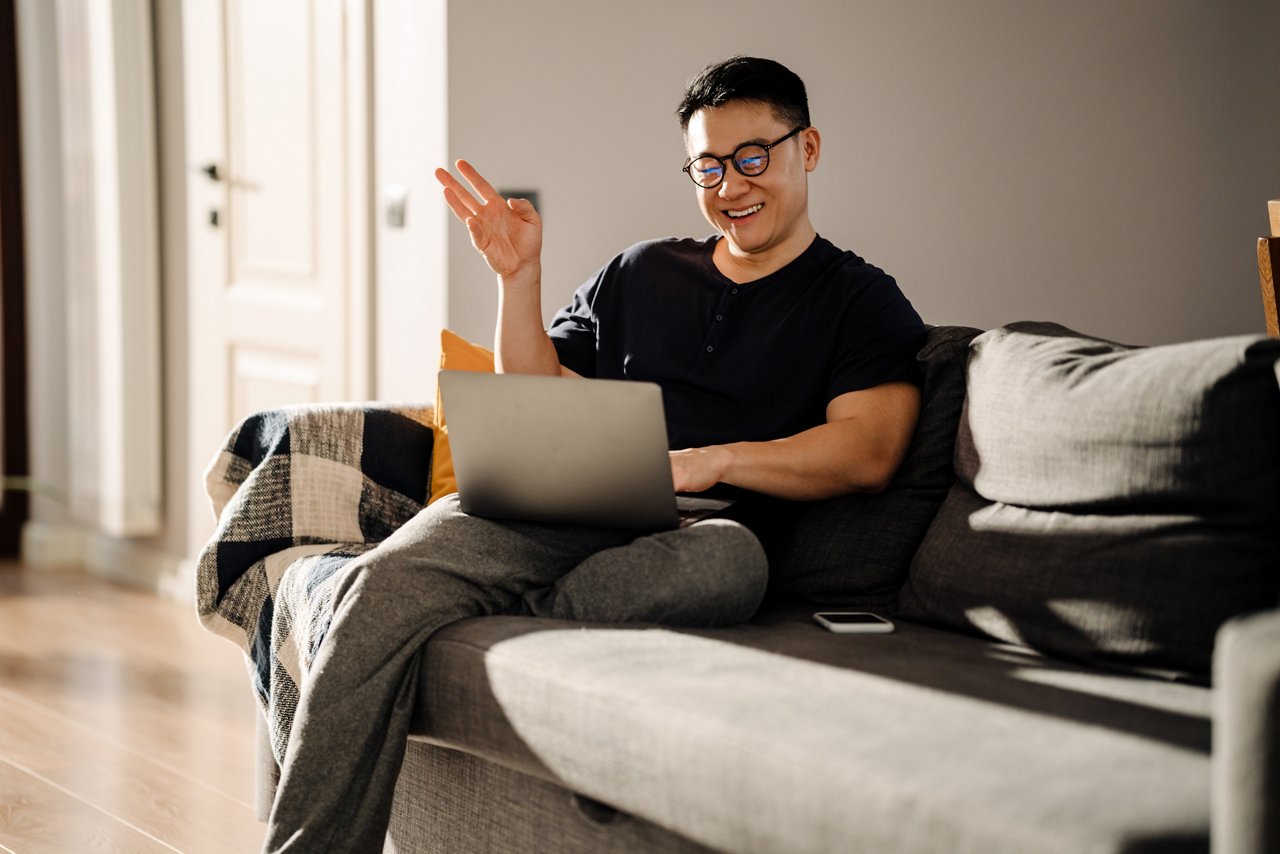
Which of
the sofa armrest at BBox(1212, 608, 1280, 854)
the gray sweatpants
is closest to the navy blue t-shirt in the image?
the gray sweatpants

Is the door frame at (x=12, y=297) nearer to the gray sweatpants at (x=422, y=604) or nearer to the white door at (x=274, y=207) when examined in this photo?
the white door at (x=274, y=207)

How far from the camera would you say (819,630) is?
5.53 feet

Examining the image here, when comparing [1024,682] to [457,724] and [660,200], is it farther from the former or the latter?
[660,200]

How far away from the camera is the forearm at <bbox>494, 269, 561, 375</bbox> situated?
218 centimetres

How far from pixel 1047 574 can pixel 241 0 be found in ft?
9.25

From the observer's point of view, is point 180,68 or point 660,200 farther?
point 180,68

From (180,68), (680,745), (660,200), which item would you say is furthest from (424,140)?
(680,745)

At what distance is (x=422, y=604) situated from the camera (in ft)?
5.42

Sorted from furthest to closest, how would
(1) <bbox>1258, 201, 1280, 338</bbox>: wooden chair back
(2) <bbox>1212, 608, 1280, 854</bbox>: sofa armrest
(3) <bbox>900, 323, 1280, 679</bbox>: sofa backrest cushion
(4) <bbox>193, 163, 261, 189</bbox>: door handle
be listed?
(4) <bbox>193, 163, 261, 189</bbox>: door handle < (1) <bbox>1258, 201, 1280, 338</bbox>: wooden chair back < (3) <bbox>900, 323, 1280, 679</bbox>: sofa backrest cushion < (2) <bbox>1212, 608, 1280, 854</bbox>: sofa armrest

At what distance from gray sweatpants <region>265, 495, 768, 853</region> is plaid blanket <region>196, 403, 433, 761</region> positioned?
0.89 feet

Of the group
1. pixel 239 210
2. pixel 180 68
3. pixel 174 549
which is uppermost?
pixel 180 68

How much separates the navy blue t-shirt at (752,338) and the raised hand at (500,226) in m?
0.17

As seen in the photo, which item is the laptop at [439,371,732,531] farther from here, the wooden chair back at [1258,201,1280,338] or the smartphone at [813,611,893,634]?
the wooden chair back at [1258,201,1280,338]

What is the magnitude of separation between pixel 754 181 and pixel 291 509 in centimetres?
87
